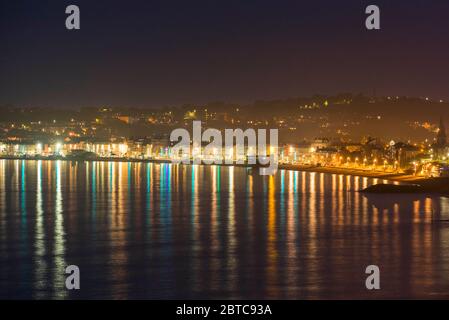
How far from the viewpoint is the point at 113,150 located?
126 meters

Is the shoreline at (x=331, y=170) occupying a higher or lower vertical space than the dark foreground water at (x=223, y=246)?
higher

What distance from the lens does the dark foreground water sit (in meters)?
14.5

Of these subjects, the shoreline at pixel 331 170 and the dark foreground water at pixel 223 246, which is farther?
the shoreline at pixel 331 170

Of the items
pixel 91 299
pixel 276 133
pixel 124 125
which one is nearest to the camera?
pixel 91 299

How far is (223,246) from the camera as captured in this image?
19.4 metres

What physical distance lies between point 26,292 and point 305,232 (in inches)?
386

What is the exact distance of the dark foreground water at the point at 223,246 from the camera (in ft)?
47.4

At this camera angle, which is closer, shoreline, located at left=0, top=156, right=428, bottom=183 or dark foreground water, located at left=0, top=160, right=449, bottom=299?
dark foreground water, located at left=0, top=160, right=449, bottom=299

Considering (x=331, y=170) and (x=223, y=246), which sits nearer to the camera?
(x=223, y=246)

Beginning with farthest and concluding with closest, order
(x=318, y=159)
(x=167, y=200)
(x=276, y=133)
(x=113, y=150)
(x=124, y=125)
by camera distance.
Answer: (x=124, y=125) < (x=276, y=133) < (x=113, y=150) < (x=318, y=159) < (x=167, y=200)

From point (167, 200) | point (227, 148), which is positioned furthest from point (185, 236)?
point (227, 148)

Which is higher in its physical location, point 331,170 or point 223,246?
point 331,170

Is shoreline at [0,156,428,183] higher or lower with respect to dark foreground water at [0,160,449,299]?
higher
